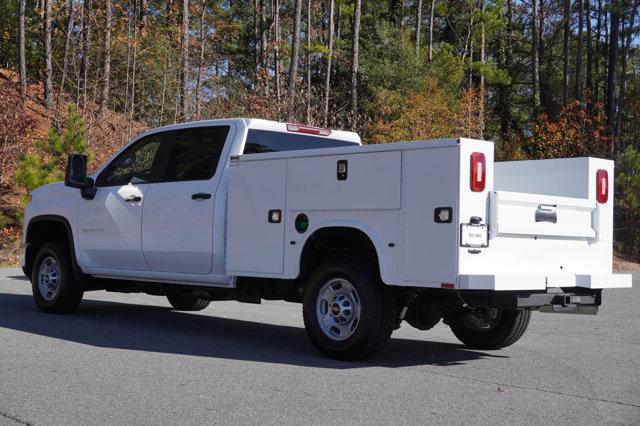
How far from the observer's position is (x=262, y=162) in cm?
800

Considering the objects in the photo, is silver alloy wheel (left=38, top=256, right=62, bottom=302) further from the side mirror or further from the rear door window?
the rear door window

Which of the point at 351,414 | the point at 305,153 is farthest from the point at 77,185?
the point at 351,414

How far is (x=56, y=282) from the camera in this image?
1021 centimetres

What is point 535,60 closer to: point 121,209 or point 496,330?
point 121,209

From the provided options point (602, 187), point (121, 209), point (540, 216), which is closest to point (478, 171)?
point (540, 216)

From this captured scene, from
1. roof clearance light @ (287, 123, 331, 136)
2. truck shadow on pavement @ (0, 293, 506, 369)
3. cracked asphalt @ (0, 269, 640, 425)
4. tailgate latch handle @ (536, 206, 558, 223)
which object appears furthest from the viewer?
roof clearance light @ (287, 123, 331, 136)

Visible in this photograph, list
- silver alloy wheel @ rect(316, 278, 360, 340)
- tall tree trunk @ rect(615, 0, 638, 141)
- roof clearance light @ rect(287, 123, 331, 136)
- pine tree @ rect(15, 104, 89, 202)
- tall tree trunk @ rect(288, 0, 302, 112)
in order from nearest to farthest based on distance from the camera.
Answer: silver alloy wheel @ rect(316, 278, 360, 340) < roof clearance light @ rect(287, 123, 331, 136) < pine tree @ rect(15, 104, 89, 202) < tall tree trunk @ rect(288, 0, 302, 112) < tall tree trunk @ rect(615, 0, 638, 141)

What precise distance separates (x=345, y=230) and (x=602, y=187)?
8.33 feet

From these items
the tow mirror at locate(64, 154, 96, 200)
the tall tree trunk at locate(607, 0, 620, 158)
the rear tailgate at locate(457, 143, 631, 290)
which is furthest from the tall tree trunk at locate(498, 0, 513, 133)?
the rear tailgate at locate(457, 143, 631, 290)

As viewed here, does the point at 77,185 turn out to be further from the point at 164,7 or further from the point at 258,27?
the point at 258,27

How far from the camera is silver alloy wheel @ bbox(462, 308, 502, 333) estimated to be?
834cm

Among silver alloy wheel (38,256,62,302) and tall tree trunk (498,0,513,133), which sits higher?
tall tree trunk (498,0,513,133)

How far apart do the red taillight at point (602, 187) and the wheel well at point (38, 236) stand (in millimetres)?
6567

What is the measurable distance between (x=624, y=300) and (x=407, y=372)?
911 cm
